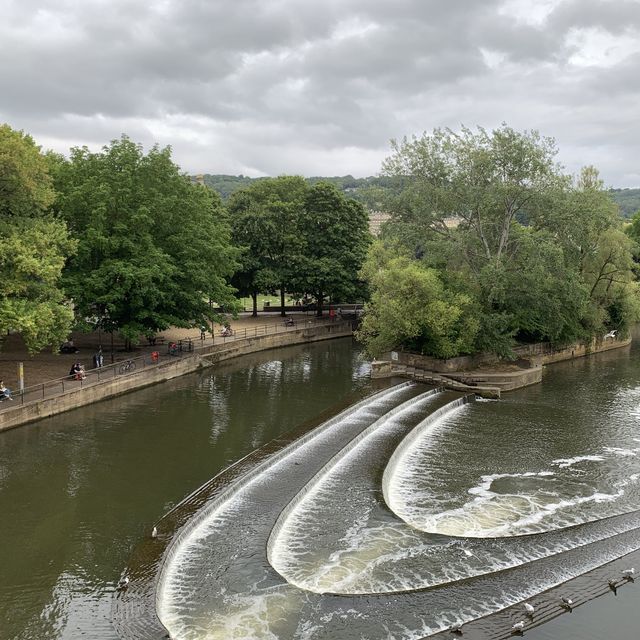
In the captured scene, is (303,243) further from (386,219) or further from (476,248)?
(476,248)

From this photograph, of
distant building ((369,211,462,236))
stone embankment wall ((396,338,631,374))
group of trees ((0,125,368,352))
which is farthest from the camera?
distant building ((369,211,462,236))

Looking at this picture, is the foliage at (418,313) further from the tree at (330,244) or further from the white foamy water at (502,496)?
the tree at (330,244)

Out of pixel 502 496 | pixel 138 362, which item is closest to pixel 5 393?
pixel 138 362

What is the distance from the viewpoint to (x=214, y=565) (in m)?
15.8

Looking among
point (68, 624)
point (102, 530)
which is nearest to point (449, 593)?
point (68, 624)

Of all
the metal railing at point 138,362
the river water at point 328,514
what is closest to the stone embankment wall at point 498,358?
the river water at point 328,514

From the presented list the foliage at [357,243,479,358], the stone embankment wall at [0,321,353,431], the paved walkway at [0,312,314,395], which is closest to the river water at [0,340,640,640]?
the stone embankment wall at [0,321,353,431]

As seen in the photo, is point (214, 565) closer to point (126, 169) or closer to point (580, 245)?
point (126, 169)

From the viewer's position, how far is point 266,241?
58156mm

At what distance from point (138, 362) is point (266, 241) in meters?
23.0

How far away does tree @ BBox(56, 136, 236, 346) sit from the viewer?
123ft

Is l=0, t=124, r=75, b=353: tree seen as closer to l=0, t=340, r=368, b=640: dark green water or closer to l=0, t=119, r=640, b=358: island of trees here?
l=0, t=119, r=640, b=358: island of trees

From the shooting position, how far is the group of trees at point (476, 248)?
38.8 meters

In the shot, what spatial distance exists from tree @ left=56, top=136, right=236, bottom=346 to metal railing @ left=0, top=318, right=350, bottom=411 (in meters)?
1.87
